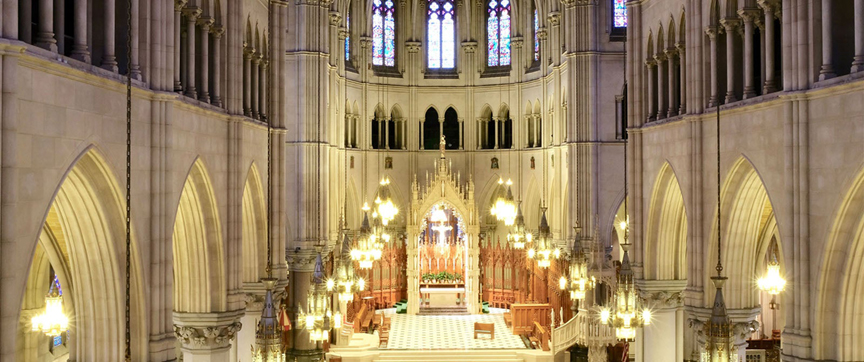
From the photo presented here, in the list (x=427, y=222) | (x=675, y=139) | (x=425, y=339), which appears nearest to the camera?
(x=675, y=139)

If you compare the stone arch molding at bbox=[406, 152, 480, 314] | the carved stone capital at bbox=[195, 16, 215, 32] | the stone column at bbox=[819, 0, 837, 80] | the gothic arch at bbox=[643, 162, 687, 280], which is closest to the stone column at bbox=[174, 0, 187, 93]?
the carved stone capital at bbox=[195, 16, 215, 32]

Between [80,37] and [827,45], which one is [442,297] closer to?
[827,45]

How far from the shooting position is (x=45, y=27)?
11516 millimetres

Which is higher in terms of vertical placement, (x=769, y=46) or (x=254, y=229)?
(x=769, y=46)

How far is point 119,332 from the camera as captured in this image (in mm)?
14406

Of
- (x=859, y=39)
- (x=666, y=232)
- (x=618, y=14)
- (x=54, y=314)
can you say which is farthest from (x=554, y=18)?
(x=54, y=314)

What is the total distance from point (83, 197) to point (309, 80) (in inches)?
790

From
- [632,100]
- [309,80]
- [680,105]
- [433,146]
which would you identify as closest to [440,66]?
[433,146]

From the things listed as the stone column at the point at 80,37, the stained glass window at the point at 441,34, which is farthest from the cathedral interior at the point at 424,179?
the stained glass window at the point at 441,34

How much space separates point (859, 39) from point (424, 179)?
3592cm

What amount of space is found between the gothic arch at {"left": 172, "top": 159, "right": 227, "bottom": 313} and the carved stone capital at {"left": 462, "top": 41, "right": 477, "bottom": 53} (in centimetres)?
3089

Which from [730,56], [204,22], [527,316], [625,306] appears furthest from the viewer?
[527,316]

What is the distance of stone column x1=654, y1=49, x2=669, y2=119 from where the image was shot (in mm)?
24344

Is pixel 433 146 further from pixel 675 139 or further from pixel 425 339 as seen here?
pixel 675 139
